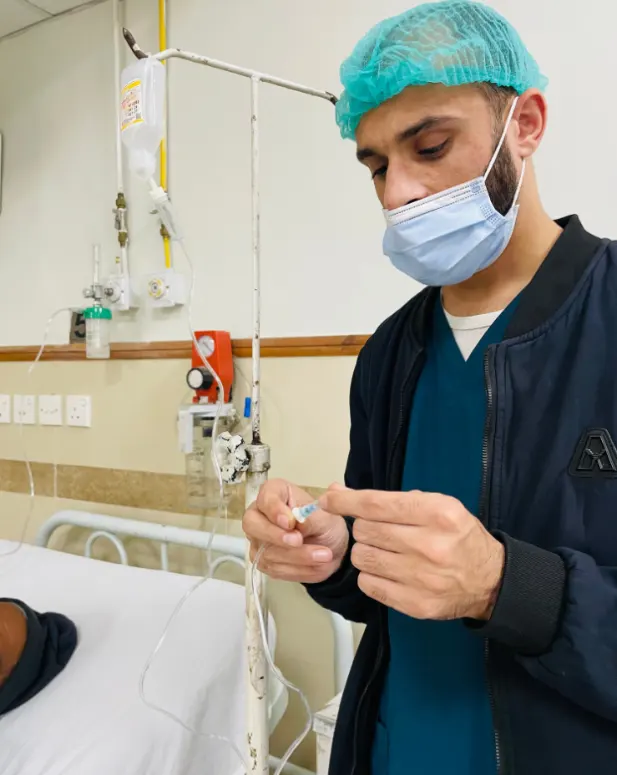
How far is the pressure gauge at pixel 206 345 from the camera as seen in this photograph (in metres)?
1.61

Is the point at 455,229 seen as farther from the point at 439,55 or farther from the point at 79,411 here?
the point at 79,411

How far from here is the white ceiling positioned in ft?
6.22

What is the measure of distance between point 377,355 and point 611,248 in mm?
363

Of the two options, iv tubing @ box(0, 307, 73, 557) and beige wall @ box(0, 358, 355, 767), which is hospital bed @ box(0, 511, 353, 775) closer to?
beige wall @ box(0, 358, 355, 767)

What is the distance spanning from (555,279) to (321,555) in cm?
46

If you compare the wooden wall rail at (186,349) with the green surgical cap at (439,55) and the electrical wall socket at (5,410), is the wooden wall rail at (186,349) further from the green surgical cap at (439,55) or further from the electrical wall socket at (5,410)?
the green surgical cap at (439,55)

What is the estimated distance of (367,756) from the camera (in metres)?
0.86

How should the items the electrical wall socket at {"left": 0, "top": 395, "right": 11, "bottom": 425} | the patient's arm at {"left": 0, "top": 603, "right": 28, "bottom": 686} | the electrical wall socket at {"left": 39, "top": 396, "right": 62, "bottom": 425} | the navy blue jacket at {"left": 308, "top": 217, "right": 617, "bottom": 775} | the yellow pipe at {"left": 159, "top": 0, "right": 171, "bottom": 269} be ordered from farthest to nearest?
the electrical wall socket at {"left": 0, "top": 395, "right": 11, "bottom": 425} < the electrical wall socket at {"left": 39, "top": 396, "right": 62, "bottom": 425} < the yellow pipe at {"left": 159, "top": 0, "right": 171, "bottom": 269} < the patient's arm at {"left": 0, "top": 603, "right": 28, "bottom": 686} < the navy blue jacket at {"left": 308, "top": 217, "right": 617, "bottom": 775}

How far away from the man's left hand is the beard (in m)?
0.41

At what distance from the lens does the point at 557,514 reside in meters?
0.66

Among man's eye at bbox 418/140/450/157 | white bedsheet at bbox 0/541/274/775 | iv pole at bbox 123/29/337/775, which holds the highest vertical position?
man's eye at bbox 418/140/450/157

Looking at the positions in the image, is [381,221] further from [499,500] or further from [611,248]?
[499,500]

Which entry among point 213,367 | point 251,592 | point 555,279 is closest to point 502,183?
point 555,279

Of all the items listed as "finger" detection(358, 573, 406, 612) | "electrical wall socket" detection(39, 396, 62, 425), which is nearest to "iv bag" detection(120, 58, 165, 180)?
"finger" detection(358, 573, 406, 612)
